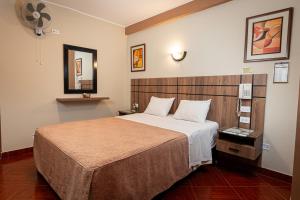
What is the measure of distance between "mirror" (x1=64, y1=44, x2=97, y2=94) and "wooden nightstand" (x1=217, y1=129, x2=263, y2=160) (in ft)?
9.05

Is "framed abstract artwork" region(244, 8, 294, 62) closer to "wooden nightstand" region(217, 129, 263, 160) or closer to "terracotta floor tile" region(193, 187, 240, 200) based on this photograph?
"wooden nightstand" region(217, 129, 263, 160)

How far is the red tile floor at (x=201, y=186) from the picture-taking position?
185 centimetres

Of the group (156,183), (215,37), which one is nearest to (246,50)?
(215,37)

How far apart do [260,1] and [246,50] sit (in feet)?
2.12

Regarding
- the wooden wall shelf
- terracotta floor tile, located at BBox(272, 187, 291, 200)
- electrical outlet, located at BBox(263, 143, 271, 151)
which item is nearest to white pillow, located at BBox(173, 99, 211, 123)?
electrical outlet, located at BBox(263, 143, 271, 151)

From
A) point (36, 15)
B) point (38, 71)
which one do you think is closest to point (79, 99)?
point (38, 71)

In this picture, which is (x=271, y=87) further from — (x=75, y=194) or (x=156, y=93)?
(x=75, y=194)

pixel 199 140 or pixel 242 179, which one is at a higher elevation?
pixel 199 140

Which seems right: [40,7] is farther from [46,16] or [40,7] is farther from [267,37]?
[267,37]

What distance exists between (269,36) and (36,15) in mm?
3490

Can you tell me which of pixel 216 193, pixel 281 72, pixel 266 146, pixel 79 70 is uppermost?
pixel 79 70

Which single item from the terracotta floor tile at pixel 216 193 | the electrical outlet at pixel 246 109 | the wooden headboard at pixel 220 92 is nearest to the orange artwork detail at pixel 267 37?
the wooden headboard at pixel 220 92

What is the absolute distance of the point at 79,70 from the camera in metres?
3.51

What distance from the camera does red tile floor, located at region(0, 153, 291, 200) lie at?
1846 millimetres
